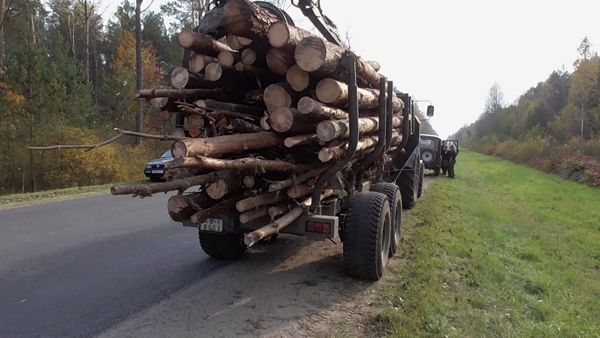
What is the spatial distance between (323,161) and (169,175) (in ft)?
5.12

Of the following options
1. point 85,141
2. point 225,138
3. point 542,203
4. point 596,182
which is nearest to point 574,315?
point 225,138

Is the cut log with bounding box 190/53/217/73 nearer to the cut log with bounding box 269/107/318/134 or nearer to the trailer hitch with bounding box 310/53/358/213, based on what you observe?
the cut log with bounding box 269/107/318/134

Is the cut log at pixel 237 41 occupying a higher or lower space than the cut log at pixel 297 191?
higher

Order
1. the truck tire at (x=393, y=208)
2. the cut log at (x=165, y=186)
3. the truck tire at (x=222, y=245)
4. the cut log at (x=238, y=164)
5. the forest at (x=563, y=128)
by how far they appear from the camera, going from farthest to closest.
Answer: the forest at (x=563, y=128)
the truck tire at (x=393, y=208)
the truck tire at (x=222, y=245)
the cut log at (x=165, y=186)
the cut log at (x=238, y=164)

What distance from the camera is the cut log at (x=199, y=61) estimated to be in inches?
199

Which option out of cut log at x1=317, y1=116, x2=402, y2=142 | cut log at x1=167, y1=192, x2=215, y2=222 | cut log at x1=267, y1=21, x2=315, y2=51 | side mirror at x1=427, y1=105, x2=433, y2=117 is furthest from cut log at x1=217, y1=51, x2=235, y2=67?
side mirror at x1=427, y1=105, x2=433, y2=117

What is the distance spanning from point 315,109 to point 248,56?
869 millimetres

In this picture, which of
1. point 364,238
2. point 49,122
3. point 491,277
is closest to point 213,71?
point 364,238

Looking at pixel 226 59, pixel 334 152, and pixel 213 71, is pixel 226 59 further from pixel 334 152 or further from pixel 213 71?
pixel 334 152

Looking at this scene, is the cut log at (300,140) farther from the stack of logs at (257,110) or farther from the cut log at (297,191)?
the cut log at (297,191)

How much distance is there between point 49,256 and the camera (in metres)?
6.73

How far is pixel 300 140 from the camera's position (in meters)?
4.79

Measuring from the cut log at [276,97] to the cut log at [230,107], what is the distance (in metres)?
0.49

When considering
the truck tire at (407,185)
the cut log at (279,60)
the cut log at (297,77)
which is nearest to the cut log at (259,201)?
the cut log at (297,77)
